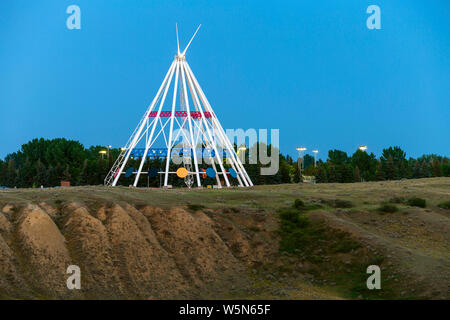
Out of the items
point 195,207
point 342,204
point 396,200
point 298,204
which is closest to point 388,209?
point 342,204

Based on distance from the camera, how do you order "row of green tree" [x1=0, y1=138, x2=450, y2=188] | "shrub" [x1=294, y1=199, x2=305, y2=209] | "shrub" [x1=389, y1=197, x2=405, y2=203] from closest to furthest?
"shrub" [x1=294, y1=199, x2=305, y2=209] < "shrub" [x1=389, y1=197, x2=405, y2=203] < "row of green tree" [x1=0, y1=138, x2=450, y2=188]

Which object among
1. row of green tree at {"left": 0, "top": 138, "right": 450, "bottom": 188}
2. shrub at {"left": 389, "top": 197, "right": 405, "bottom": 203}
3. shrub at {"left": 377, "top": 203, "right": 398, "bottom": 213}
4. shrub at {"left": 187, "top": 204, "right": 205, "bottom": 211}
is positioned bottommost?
shrub at {"left": 377, "top": 203, "right": 398, "bottom": 213}

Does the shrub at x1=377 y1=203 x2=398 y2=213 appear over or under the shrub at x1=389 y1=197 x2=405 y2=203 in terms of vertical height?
under

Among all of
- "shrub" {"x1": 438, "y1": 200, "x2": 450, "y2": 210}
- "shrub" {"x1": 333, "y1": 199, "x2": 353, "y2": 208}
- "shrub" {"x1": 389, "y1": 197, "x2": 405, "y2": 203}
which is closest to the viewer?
"shrub" {"x1": 333, "y1": 199, "x2": 353, "y2": 208}

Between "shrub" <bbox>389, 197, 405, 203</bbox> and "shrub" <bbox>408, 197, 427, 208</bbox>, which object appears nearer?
"shrub" <bbox>408, 197, 427, 208</bbox>

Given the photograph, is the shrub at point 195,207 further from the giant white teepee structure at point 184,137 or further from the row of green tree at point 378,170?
the row of green tree at point 378,170

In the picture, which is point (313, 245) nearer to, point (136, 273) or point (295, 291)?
point (295, 291)

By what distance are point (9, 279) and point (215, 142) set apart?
3729cm

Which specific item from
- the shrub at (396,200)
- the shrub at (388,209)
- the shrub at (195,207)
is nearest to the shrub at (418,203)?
the shrub at (396,200)

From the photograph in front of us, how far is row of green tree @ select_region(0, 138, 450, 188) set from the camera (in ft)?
288

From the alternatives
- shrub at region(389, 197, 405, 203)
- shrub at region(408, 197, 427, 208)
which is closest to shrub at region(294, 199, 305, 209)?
shrub at region(389, 197, 405, 203)

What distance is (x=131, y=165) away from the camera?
91125 millimetres

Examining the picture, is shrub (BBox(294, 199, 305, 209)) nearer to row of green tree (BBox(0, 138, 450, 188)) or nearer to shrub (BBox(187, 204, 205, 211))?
shrub (BBox(187, 204, 205, 211))

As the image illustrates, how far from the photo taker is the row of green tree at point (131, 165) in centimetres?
8788
